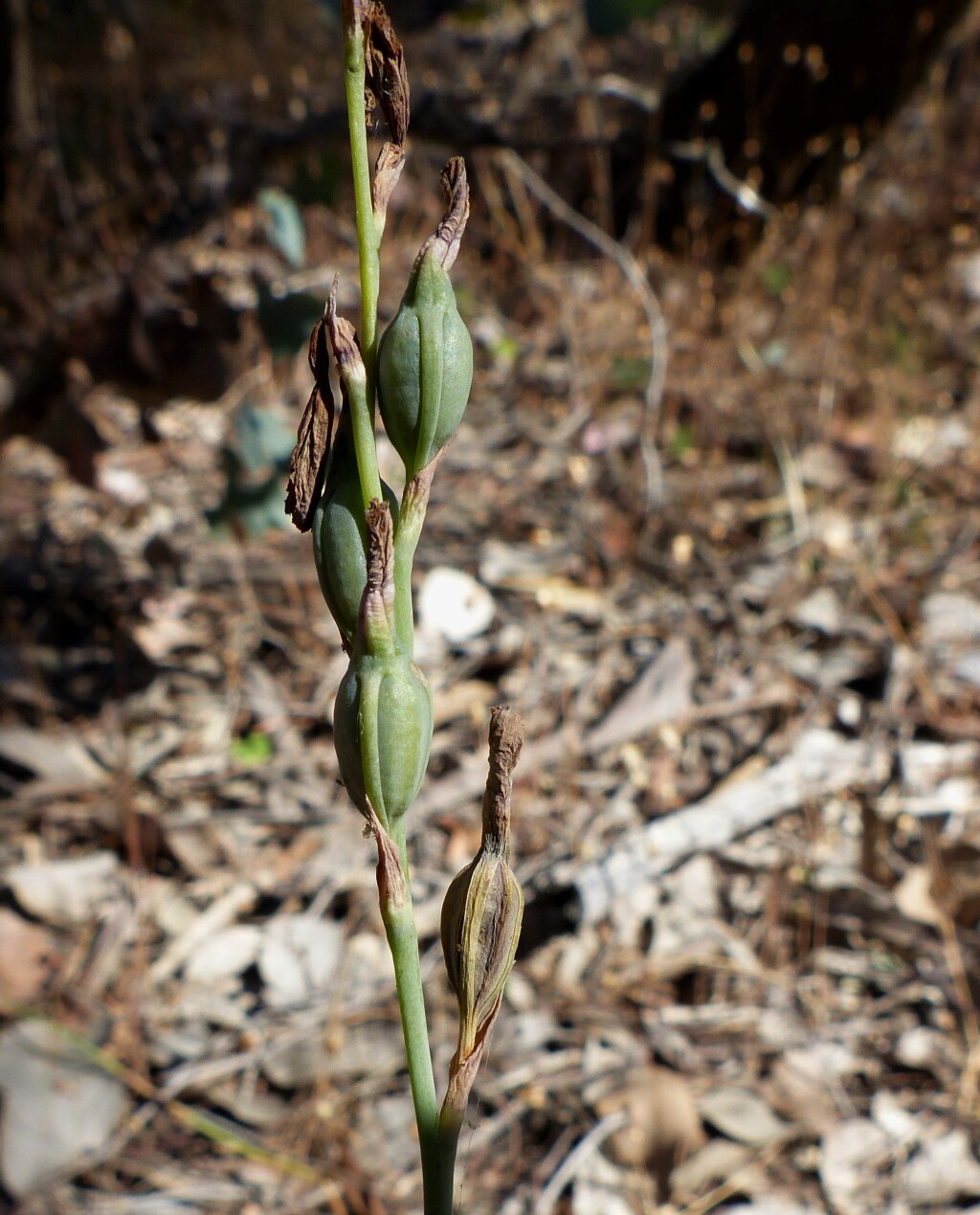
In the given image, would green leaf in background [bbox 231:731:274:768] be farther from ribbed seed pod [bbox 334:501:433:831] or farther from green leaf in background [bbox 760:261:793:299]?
green leaf in background [bbox 760:261:793:299]

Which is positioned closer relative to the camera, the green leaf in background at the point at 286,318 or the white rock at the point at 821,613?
the green leaf in background at the point at 286,318

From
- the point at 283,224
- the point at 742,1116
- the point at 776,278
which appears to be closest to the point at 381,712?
the point at 742,1116

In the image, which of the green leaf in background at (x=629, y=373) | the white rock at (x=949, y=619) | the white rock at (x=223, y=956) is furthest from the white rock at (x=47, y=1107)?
the green leaf in background at (x=629, y=373)

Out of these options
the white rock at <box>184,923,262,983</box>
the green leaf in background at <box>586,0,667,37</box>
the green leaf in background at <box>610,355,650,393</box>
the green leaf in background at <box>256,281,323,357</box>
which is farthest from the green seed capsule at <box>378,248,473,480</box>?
the green leaf in background at <box>610,355,650,393</box>

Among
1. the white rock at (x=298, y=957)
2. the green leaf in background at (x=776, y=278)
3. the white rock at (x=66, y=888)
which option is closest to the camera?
the white rock at (x=298, y=957)

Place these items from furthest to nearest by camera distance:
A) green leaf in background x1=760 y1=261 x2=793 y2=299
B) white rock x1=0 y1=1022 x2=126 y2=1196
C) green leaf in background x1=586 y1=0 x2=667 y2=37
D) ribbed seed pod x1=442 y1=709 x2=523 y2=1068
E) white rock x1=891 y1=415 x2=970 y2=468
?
1. green leaf in background x1=760 y1=261 x2=793 y2=299
2. white rock x1=891 y1=415 x2=970 y2=468
3. green leaf in background x1=586 y1=0 x2=667 y2=37
4. white rock x1=0 y1=1022 x2=126 y2=1196
5. ribbed seed pod x1=442 y1=709 x2=523 y2=1068

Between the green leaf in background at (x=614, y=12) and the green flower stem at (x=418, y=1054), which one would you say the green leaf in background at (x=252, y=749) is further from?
the green leaf in background at (x=614, y=12)

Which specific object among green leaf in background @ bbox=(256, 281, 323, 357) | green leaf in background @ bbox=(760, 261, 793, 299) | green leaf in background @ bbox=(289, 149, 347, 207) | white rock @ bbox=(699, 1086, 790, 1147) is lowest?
white rock @ bbox=(699, 1086, 790, 1147)
